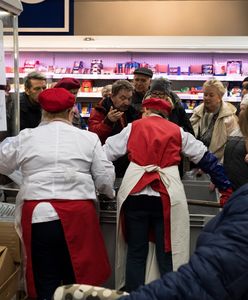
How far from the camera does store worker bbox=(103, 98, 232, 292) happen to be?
2.66 metres

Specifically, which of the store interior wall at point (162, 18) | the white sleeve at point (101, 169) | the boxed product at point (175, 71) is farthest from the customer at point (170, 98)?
the store interior wall at point (162, 18)

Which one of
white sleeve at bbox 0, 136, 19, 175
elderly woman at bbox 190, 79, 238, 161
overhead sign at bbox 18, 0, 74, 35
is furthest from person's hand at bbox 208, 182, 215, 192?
overhead sign at bbox 18, 0, 74, 35

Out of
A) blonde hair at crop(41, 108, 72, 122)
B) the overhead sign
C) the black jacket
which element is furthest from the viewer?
the overhead sign

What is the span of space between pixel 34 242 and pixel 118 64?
508 cm

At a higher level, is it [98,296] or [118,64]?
[118,64]

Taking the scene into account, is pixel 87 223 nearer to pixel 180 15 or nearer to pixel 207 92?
pixel 207 92

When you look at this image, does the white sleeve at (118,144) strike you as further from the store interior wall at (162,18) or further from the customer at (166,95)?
the store interior wall at (162,18)

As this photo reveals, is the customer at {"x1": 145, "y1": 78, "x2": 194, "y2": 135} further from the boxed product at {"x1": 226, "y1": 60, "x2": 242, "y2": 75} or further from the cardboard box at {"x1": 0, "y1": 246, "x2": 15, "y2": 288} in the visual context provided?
the boxed product at {"x1": 226, "y1": 60, "x2": 242, "y2": 75}

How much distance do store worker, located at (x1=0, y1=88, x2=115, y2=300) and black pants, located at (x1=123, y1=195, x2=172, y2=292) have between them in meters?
0.27

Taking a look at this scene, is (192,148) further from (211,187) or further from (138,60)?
(138,60)

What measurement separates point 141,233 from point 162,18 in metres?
5.29

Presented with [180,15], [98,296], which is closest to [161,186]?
[98,296]

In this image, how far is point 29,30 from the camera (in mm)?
4555

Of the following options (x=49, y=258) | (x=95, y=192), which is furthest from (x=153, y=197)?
(x=49, y=258)
